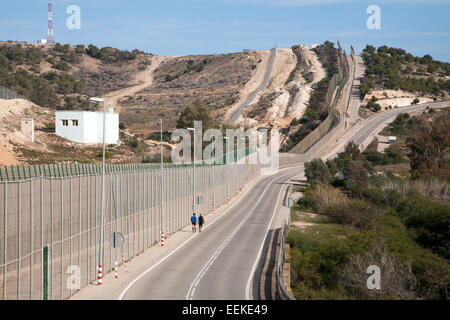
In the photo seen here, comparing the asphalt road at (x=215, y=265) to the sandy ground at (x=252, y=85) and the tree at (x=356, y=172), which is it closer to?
the tree at (x=356, y=172)

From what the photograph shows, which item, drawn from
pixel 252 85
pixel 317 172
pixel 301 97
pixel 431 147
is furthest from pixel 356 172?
pixel 252 85

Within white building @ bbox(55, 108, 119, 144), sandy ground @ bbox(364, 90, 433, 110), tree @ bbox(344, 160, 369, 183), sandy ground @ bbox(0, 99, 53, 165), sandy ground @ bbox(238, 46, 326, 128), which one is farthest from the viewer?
sandy ground @ bbox(364, 90, 433, 110)

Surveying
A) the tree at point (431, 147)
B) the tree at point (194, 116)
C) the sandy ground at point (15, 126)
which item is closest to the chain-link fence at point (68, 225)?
the sandy ground at point (15, 126)

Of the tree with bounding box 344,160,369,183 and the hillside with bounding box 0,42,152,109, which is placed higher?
the hillside with bounding box 0,42,152,109

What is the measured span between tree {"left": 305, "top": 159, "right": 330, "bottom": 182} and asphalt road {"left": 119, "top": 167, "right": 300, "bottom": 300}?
90.8 feet

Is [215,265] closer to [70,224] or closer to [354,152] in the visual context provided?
[70,224]

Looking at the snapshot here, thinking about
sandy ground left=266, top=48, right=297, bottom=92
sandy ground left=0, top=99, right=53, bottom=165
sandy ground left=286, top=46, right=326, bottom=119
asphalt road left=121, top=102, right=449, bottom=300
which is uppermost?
sandy ground left=266, top=48, right=297, bottom=92

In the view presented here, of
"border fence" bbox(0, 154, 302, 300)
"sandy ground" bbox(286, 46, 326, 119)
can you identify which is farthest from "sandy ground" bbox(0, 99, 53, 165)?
"sandy ground" bbox(286, 46, 326, 119)

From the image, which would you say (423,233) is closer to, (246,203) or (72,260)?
(246,203)

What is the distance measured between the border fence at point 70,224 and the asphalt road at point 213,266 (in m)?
2.20

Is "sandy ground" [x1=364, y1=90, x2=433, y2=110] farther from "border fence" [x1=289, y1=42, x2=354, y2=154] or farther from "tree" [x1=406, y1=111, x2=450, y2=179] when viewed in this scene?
"tree" [x1=406, y1=111, x2=450, y2=179]

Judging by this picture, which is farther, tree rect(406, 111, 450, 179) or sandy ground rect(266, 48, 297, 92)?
sandy ground rect(266, 48, 297, 92)

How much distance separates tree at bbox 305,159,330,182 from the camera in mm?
75938

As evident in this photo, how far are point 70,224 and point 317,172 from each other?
59.0 m
